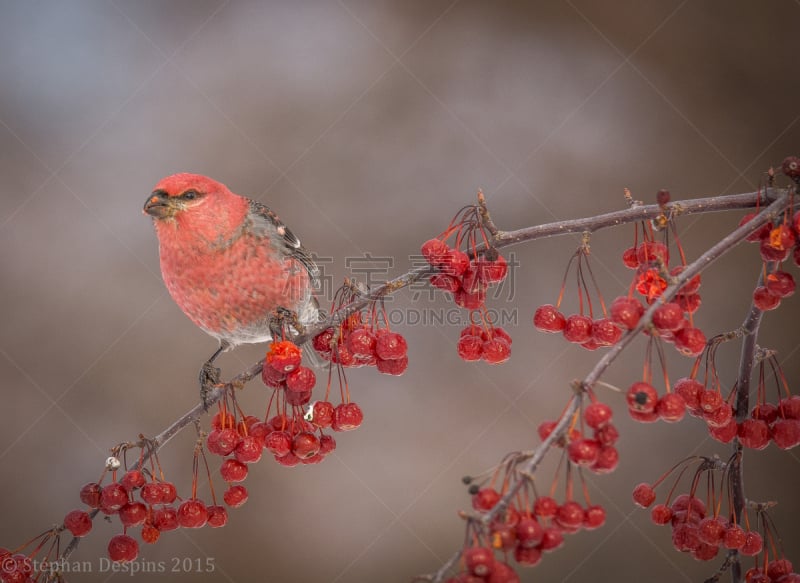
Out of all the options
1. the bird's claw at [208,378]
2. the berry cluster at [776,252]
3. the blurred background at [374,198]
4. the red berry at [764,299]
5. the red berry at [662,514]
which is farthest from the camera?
the blurred background at [374,198]

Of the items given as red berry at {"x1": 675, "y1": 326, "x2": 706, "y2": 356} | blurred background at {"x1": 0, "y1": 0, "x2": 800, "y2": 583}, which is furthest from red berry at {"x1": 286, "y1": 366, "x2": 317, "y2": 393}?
blurred background at {"x1": 0, "y1": 0, "x2": 800, "y2": 583}

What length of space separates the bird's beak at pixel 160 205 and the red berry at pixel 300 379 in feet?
1.25

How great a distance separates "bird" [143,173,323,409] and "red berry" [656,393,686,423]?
0.61m

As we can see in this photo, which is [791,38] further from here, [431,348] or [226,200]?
[226,200]

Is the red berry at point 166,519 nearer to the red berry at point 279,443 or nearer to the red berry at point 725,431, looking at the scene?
the red berry at point 279,443

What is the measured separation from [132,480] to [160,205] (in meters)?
0.46

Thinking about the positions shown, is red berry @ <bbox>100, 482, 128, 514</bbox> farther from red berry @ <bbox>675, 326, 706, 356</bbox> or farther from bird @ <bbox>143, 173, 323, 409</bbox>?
red berry @ <bbox>675, 326, 706, 356</bbox>

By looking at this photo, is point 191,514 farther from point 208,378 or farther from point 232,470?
point 208,378

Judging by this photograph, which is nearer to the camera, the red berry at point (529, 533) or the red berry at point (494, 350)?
the red berry at point (529, 533)

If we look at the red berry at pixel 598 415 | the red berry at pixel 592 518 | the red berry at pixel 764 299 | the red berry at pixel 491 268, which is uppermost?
the red berry at pixel 491 268

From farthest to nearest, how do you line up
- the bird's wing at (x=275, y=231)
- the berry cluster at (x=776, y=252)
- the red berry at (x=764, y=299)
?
the bird's wing at (x=275, y=231)
the red berry at (x=764, y=299)
the berry cluster at (x=776, y=252)

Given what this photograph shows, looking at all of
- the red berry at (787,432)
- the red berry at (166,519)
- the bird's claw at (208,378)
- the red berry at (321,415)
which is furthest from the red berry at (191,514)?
the red berry at (787,432)

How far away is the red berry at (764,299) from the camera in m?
1.02

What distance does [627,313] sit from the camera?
825 millimetres
